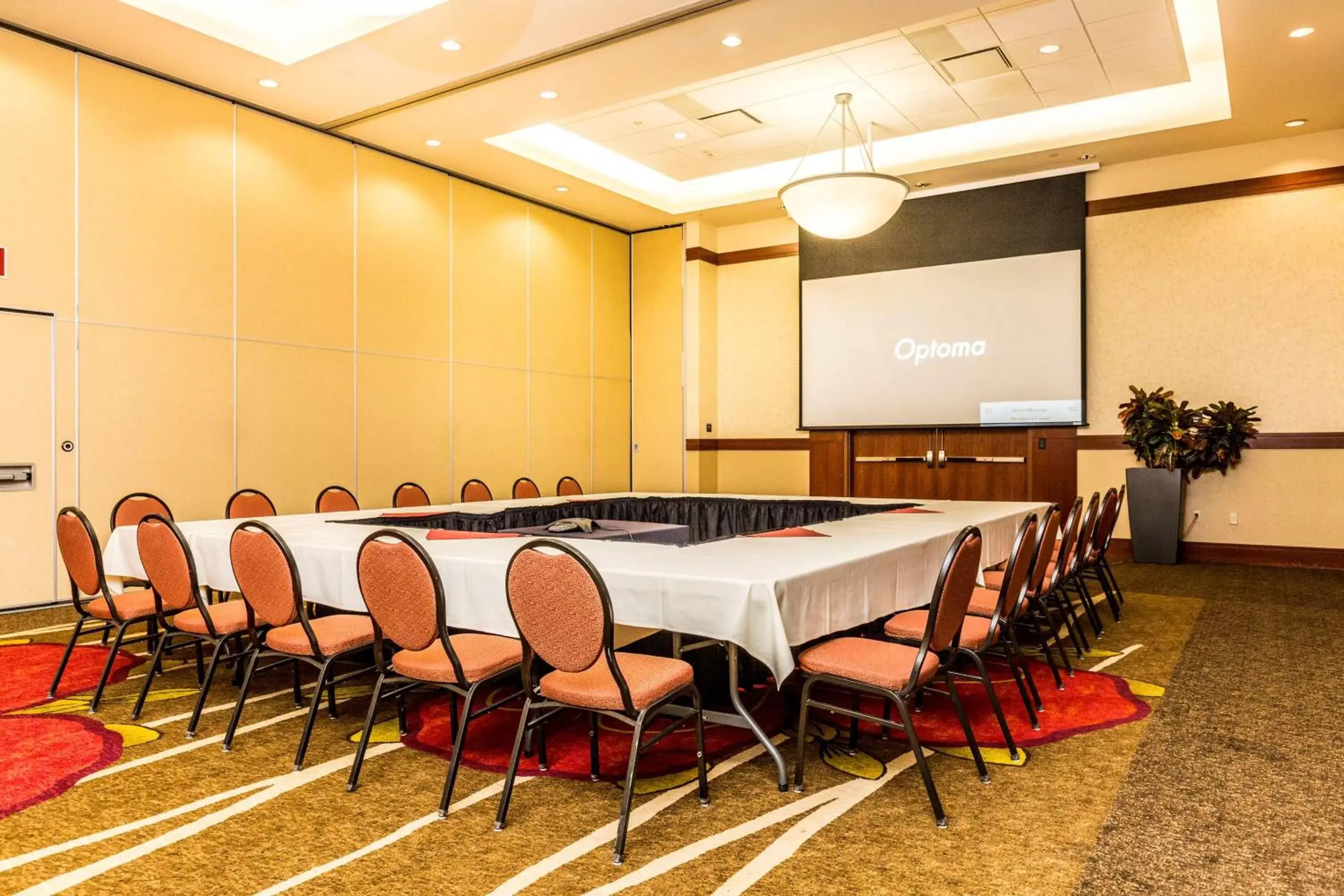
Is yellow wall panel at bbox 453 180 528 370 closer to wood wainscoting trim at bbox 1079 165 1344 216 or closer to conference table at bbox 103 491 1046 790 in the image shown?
conference table at bbox 103 491 1046 790

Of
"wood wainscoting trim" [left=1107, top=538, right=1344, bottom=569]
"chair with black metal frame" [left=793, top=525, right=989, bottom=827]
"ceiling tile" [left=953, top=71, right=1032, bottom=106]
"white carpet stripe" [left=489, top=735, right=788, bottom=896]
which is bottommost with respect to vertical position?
"white carpet stripe" [left=489, top=735, right=788, bottom=896]

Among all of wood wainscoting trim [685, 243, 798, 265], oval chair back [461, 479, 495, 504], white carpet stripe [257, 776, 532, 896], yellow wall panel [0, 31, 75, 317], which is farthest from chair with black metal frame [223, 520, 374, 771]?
wood wainscoting trim [685, 243, 798, 265]

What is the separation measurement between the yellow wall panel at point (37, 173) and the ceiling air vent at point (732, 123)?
4.95m

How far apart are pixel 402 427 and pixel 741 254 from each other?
4.95m

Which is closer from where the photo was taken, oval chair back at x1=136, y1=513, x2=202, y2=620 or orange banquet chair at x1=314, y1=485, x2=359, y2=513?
oval chair back at x1=136, y1=513, x2=202, y2=620

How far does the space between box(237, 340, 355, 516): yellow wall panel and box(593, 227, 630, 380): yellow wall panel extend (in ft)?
11.8

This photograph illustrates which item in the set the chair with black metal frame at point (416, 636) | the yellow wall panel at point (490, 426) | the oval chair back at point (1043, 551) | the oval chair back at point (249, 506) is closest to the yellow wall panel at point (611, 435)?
the yellow wall panel at point (490, 426)

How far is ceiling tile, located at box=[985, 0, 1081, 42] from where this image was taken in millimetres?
5773

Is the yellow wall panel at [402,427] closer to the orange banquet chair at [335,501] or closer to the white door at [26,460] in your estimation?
the orange banquet chair at [335,501]

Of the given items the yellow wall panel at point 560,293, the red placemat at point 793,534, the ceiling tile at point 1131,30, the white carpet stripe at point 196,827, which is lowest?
the white carpet stripe at point 196,827

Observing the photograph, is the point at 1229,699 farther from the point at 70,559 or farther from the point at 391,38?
the point at 391,38

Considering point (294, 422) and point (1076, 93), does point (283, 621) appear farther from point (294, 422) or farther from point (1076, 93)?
point (1076, 93)

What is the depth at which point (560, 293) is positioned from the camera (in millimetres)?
9945

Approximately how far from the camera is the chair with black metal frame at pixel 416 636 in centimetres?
276
